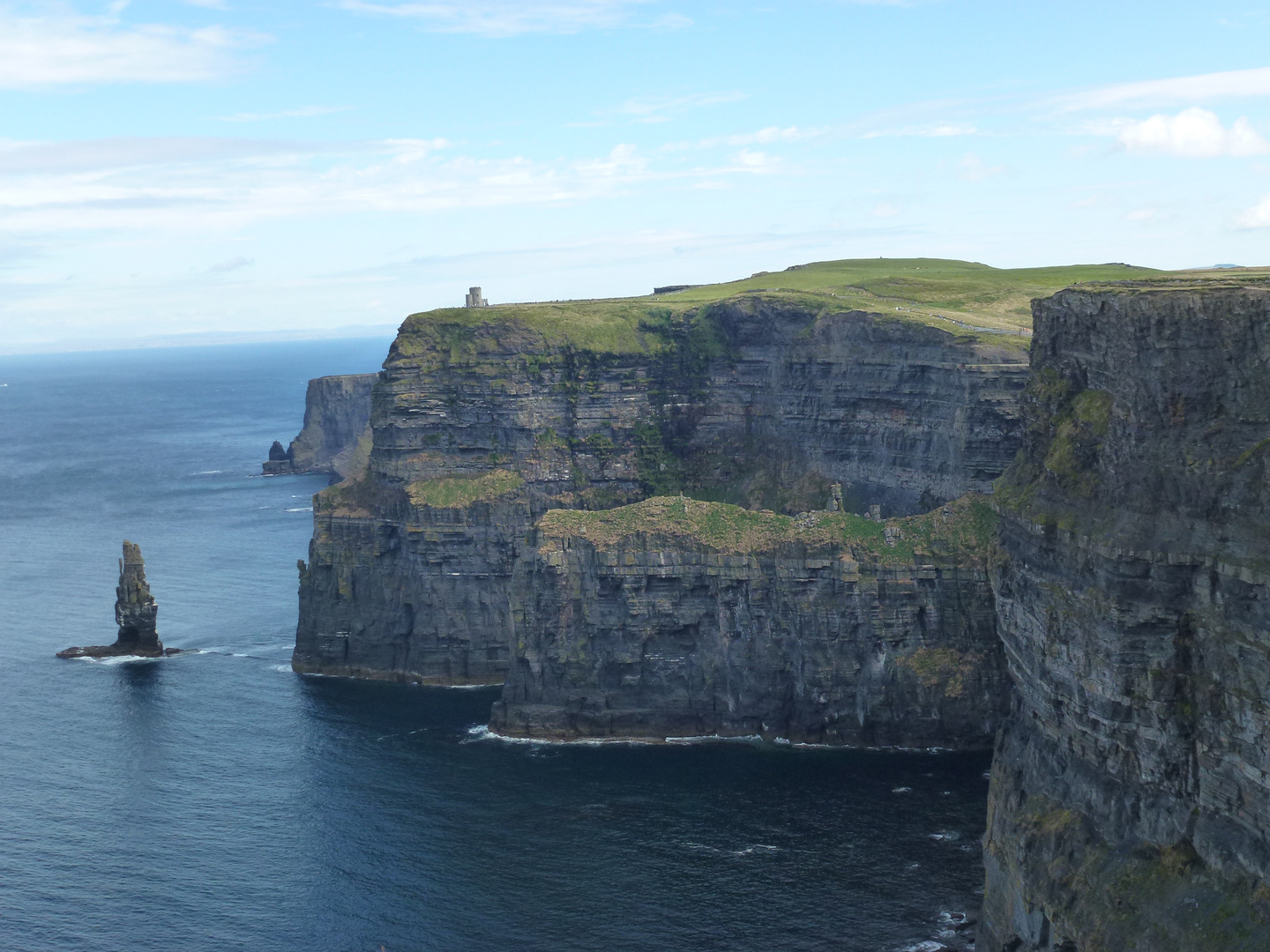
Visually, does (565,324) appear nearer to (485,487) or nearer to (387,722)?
(485,487)

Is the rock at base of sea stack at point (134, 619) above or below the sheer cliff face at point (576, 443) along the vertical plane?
below

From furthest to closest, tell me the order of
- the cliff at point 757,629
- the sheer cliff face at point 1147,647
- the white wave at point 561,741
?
the white wave at point 561,741
the cliff at point 757,629
the sheer cliff face at point 1147,647

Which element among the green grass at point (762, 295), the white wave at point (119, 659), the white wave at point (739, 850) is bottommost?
the white wave at point (739, 850)

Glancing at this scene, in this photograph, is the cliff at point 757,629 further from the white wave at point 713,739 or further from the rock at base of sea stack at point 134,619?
the rock at base of sea stack at point 134,619

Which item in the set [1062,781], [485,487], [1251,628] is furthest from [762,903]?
[485,487]

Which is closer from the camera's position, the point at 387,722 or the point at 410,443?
the point at 387,722

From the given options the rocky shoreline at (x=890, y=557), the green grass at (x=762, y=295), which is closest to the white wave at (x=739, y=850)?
the rocky shoreline at (x=890, y=557)

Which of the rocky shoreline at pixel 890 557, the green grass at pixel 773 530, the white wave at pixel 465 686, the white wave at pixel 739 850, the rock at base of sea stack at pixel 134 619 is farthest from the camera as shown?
the rock at base of sea stack at pixel 134 619

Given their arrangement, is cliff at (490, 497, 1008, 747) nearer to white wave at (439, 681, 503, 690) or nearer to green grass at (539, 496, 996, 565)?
green grass at (539, 496, 996, 565)
